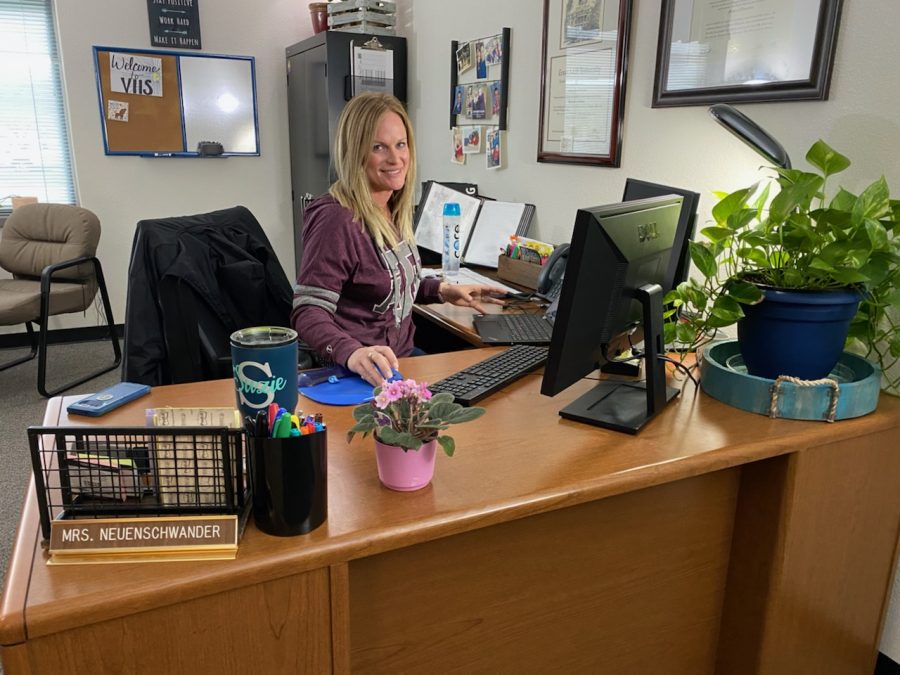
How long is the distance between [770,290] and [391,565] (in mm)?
834

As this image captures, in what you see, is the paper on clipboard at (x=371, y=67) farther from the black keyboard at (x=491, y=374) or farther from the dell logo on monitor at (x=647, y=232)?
the dell logo on monitor at (x=647, y=232)

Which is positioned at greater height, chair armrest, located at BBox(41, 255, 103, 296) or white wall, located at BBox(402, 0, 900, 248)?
white wall, located at BBox(402, 0, 900, 248)

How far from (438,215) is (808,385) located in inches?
83.7

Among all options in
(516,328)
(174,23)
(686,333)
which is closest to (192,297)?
(516,328)

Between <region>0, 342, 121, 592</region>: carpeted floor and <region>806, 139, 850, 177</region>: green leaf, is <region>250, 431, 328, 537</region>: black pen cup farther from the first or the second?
<region>0, 342, 121, 592</region>: carpeted floor

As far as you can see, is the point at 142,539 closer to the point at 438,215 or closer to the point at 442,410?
the point at 442,410

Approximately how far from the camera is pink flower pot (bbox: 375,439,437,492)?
931 millimetres

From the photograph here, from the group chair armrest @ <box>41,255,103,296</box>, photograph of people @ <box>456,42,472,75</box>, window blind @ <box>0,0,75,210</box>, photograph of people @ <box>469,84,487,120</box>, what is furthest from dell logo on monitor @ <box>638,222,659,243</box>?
window blind @ <box>0,0,75,210</box>

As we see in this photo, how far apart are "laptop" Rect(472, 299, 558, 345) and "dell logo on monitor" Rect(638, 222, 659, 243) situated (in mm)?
487

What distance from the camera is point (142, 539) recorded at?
79 centimetres

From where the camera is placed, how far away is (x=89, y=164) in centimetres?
396

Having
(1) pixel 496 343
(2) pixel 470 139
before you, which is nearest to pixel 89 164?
(2) pixel 470 139

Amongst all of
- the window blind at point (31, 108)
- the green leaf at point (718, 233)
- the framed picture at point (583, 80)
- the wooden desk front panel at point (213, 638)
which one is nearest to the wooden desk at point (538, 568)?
the wooden desk front panel at point (213, 638)

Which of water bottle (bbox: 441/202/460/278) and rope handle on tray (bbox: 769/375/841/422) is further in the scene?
water bottle (bbox: 441/202/460/278)
